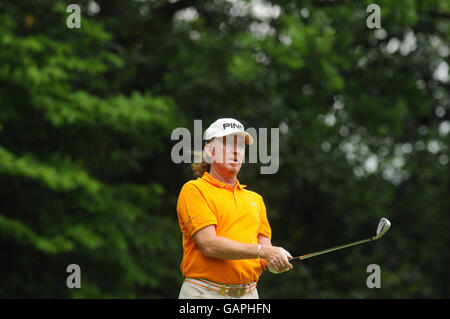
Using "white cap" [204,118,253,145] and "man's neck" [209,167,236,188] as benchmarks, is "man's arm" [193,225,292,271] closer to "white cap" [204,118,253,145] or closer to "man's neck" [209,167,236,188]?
"man's neck" [209,167,236,188]

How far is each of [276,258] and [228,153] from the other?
0.59m

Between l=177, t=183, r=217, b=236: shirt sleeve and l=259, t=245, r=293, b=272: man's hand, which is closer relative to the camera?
l=259, t=245, r=293, b=272: man's hand

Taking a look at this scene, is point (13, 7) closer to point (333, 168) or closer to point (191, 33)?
point (191, 33)

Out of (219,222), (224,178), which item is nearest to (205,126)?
(224,178)

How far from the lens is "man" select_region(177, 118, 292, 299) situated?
3006 millimetres

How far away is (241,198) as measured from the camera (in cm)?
318

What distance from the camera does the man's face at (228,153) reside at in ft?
10.3

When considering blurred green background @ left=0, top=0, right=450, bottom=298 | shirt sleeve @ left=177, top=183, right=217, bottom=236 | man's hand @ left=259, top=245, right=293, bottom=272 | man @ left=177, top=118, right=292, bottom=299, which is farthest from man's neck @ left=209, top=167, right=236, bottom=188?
blurred green background @ left=0, top=0, right=450, bottom=298

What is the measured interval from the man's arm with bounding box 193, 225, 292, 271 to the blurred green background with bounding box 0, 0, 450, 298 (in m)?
5.66

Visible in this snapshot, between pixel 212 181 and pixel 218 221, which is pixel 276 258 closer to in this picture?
pixel 218 221

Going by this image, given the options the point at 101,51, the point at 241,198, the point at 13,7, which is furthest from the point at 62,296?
the point at 241,198

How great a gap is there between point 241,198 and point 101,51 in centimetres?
676

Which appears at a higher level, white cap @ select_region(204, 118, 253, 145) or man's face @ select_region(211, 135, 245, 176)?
white cap @ select_region(204, 118, 253, 145)

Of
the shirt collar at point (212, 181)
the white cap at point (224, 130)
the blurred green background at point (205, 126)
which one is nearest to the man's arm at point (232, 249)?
the shirt collar at point (212, 181)
